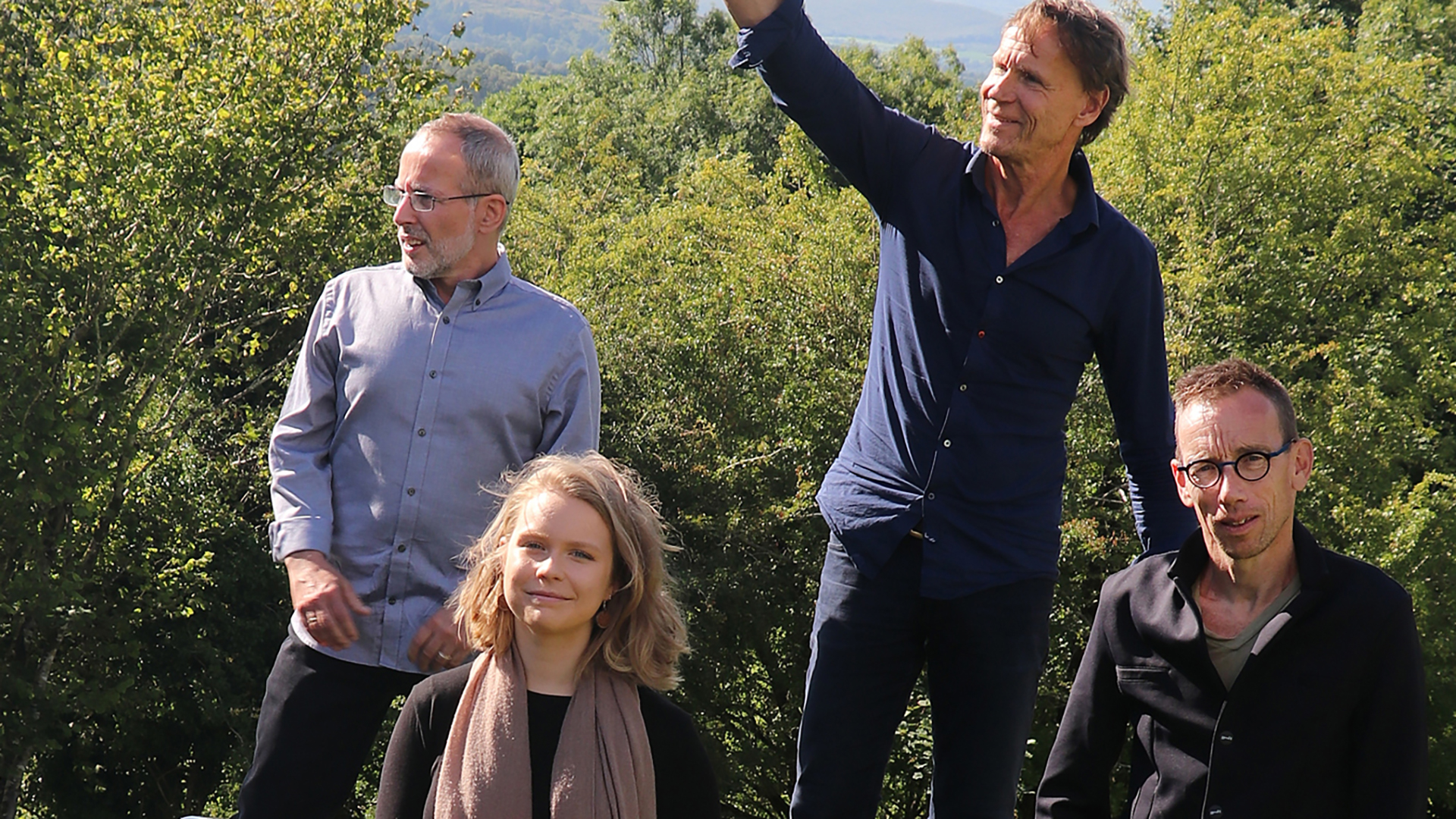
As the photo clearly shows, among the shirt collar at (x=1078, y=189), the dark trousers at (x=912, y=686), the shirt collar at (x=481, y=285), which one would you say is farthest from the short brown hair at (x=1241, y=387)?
the shirt collar at (x=481, y=285)

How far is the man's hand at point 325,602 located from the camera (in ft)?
9.04

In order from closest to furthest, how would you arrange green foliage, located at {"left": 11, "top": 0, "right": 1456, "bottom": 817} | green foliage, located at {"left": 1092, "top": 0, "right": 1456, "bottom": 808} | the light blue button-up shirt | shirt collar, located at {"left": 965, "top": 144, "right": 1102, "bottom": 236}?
shirt collar, located at {"left": 965, "top": 144, "right": 1102, "bottom": 236}
the light blue button-up shirt
green foliage, located at {"left": 11, "top": 0, "right": 1456, "bottom": 817}
green foliage, located at {"left": 1092, "top": 0, "right": 1456, "bottom": 808}

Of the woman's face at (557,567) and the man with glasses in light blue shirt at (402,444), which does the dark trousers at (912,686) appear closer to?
the woman's face at (557,567)

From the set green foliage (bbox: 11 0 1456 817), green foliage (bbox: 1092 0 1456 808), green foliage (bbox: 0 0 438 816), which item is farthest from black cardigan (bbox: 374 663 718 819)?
green foliage (bbox: 1092 0 1456 808)

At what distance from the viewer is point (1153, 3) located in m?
30.2

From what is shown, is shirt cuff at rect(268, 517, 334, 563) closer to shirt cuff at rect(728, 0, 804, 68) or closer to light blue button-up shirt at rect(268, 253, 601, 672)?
light blue button-up shirt at rect(268, 253, 601, 672)

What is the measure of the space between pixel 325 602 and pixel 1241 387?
1.69 metres

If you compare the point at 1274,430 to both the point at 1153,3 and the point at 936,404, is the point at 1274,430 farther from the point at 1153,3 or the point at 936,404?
the point at 1153,3

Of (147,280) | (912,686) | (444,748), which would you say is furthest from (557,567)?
(147,280)

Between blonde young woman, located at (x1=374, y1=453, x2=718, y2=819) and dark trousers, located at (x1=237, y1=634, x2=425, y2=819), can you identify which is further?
dark trousers, located at (x1=237, y1=634, x2=425, y2=819)

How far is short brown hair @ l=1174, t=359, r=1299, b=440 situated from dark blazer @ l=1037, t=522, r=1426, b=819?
0.19 metres

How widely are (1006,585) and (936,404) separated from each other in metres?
0.34

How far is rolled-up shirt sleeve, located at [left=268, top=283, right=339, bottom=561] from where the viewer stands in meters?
2.81

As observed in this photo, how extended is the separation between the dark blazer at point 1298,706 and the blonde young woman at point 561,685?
78 centimetres
